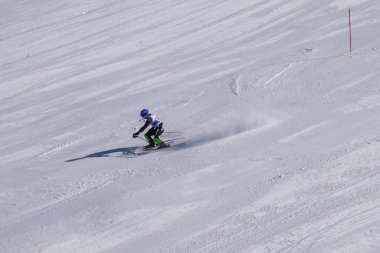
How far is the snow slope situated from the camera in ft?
31.9

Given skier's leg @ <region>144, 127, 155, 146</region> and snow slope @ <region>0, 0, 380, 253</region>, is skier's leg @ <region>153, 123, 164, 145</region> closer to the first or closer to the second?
skier's leg @ <region>144, 127, 155, 146</region>

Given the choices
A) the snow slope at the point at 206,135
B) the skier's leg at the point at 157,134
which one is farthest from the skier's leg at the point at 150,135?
the snow slope at the point at 206,135

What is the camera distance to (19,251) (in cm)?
1031

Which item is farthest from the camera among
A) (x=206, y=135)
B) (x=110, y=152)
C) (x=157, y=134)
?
(x=110, y=152)

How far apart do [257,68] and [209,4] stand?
9960mm

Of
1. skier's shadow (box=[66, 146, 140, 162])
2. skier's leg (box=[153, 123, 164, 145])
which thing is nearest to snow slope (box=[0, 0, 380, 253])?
skier's shadow (box=[66, 146, 140, 162])

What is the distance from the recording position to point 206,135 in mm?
13727

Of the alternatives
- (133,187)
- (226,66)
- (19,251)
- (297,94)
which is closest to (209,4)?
(226,66)

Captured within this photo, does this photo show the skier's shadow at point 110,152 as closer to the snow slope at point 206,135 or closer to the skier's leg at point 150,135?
the snow slope at point 206,135

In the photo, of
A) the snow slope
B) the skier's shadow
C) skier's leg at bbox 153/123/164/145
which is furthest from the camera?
the skier's shadow

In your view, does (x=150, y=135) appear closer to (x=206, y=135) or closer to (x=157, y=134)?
(x=157, y=134)

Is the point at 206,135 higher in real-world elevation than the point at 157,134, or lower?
lower

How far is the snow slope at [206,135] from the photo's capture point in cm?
972

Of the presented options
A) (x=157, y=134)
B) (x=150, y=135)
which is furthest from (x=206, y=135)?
(x=150, y=135)
